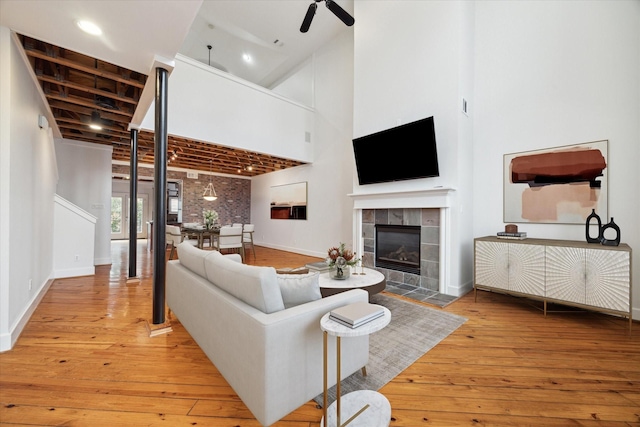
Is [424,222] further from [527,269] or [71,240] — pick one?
[71,240]

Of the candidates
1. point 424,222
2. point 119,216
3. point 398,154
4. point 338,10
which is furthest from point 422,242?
point 119,216

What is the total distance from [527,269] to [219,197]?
29.7ft

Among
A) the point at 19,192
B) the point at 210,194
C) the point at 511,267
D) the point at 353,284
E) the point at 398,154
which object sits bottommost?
the point at 353,284

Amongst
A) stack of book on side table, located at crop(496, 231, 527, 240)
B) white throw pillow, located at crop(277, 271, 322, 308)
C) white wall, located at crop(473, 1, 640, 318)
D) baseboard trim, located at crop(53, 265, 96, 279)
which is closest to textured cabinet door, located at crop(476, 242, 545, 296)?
stack of book on side table, located at crop(496, 231, 527, 240)

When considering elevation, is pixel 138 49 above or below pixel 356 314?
above

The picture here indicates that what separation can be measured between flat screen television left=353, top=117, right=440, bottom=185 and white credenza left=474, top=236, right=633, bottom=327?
132 centimetres

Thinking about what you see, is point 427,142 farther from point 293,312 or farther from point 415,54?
point 293,312

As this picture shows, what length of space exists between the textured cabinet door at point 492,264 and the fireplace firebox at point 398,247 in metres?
0.87

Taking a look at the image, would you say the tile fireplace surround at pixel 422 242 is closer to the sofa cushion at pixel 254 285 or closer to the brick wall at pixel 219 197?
the sofa cushion at pixel 254 285

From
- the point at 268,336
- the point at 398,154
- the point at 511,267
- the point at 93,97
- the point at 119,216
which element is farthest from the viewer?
the point at 119,216

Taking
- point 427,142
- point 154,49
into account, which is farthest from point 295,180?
point 154,49

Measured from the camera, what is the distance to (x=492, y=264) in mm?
3289

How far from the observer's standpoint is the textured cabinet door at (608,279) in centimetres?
249

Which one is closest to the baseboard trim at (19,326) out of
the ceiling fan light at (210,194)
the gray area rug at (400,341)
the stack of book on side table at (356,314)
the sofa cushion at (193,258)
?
the sofa cushion at (193,258)
